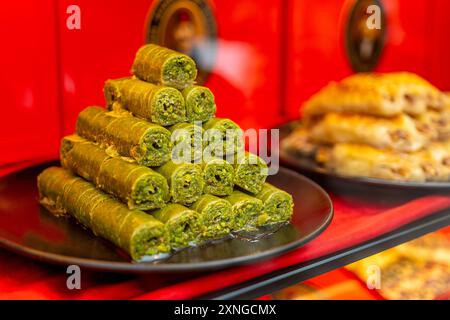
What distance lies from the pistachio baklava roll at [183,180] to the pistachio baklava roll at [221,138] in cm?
9

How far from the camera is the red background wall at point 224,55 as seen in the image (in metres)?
2.23

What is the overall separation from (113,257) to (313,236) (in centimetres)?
52

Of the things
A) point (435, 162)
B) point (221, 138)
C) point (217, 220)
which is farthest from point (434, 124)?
point (217, 220)

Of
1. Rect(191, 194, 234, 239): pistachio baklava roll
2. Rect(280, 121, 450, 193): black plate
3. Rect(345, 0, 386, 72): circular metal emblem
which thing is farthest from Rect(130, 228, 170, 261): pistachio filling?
Rect(345, 0, 386, 72): circular metal emblem

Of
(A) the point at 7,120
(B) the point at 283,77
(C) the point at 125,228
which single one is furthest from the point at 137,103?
(B) the point at 283,77

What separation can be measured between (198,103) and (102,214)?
1.31ft

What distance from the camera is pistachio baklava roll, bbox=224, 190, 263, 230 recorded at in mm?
1632

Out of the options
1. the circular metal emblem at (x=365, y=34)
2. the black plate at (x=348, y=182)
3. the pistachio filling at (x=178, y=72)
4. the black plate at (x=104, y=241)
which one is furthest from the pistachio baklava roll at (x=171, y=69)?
the circular metal emblem at (x=365, y=34)

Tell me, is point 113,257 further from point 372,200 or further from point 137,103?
point 372,200

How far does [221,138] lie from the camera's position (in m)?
1.68

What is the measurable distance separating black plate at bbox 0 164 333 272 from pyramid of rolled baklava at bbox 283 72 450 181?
384 millimetres

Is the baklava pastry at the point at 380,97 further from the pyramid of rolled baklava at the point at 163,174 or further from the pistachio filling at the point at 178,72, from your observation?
the pistachio filling at the point at 178,72

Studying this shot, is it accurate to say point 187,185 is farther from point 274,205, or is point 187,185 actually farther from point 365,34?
point 365,34

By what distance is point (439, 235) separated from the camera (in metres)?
2.15
